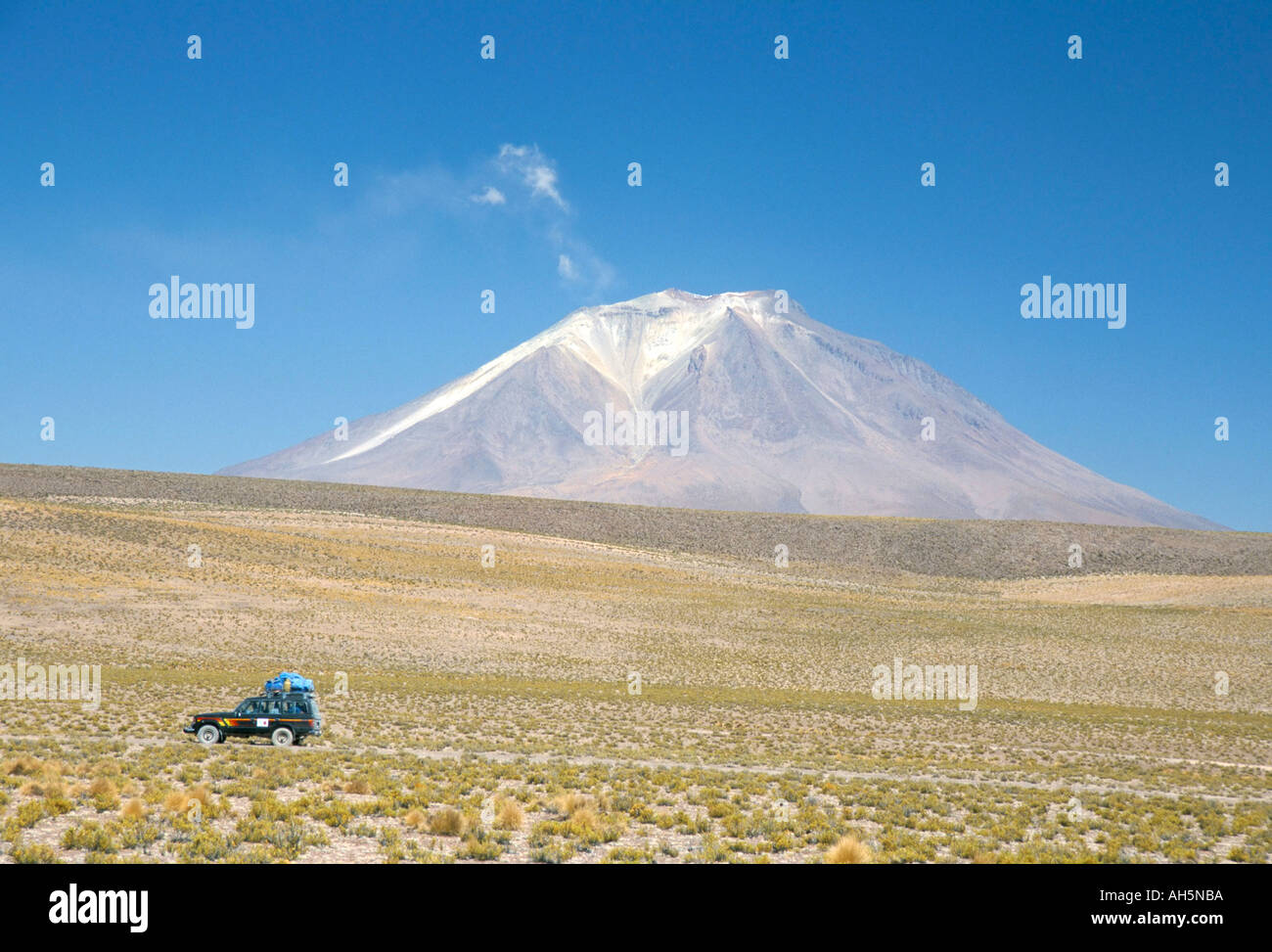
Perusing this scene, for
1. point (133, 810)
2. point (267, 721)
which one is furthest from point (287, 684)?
point (133, 810)

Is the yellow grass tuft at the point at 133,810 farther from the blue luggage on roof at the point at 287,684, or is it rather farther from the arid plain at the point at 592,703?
the blue luggage on roof at the point at 287,684

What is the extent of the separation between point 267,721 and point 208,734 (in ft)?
4.07

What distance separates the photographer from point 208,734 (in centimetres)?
1975

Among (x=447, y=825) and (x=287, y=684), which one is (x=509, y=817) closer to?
(x=447, y=825)

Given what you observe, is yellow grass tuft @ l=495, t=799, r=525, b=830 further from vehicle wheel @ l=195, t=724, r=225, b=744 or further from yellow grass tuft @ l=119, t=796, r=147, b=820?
A: vehicle wheel @ l=195, t=724, r=225, b=744

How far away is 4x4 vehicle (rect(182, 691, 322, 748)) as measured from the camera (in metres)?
20.0

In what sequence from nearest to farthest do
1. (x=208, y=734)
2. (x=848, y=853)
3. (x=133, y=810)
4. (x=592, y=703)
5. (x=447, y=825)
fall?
1. (x=848, y=853)
2. (x=133, y=810)
3. (x=447, y=825)
4. (x=208, y=734)
5. (x=592, y=703)

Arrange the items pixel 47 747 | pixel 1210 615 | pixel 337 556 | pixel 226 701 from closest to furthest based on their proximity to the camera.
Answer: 1. pixel 47 747
2. pixel 226 701
3. pixel 1210 615
4. pixel 337 556

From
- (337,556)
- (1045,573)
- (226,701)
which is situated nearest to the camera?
(226,701)

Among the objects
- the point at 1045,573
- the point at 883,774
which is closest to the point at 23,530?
the point at 883,774

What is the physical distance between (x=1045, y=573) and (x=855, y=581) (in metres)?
32.5

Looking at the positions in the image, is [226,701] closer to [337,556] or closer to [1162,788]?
[1162,788]

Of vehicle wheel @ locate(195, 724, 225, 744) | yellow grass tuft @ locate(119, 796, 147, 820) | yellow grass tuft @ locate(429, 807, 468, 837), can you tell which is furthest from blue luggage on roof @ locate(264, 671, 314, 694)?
yellow grass tuft @ locate(429, 807, 468, 837)
